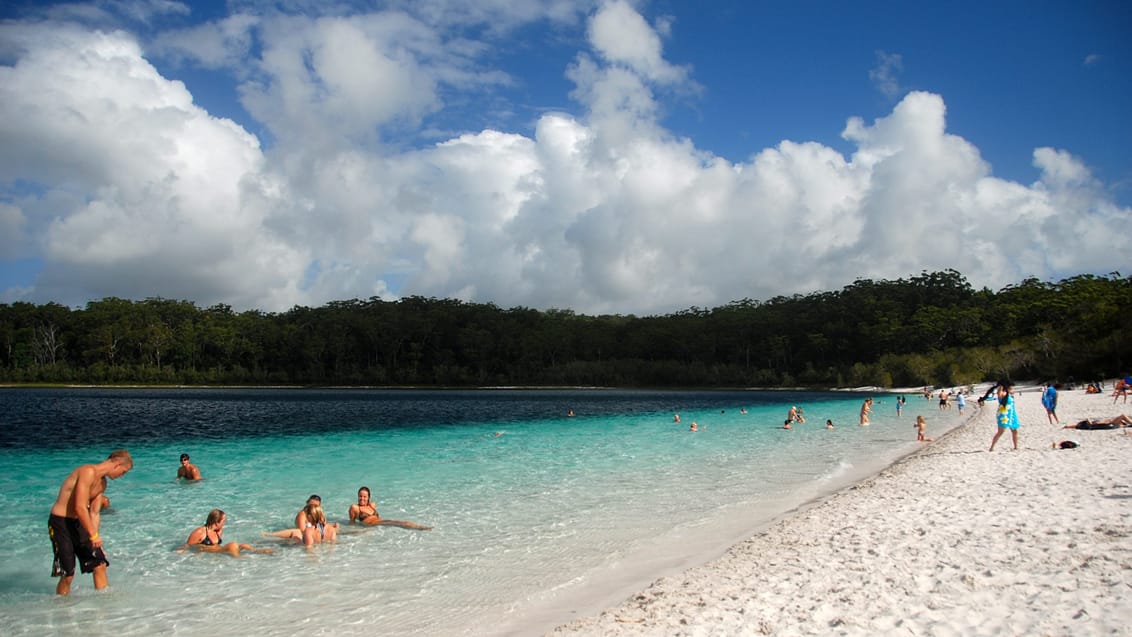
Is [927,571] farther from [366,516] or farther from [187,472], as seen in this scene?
[187,472]

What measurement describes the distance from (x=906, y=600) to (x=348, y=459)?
892 inches

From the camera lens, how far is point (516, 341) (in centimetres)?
14400

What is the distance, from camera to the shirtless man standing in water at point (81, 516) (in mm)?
7961

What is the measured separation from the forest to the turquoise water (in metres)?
89.3

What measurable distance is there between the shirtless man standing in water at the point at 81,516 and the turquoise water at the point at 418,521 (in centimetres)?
65

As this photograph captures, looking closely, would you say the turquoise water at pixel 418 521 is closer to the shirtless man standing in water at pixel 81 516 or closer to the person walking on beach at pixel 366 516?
the person walking on beach at pixel 366 516

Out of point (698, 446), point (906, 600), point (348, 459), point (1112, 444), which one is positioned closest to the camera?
point (906, 600)

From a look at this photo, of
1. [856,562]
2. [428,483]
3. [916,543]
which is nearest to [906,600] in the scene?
[856,562]

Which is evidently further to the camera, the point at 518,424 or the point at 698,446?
the point at 518,424

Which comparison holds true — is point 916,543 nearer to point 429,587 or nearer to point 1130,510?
point 1130,510

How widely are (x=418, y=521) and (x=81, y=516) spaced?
6.43m

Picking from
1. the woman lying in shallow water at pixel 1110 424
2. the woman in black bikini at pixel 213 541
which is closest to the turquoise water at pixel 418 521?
the woman in black bikini at pixel 213 541

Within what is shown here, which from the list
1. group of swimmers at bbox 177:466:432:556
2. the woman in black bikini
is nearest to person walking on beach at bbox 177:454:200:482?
group of swimmers at bbox 177:466:432:556

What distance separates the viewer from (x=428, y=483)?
18.7 metres
